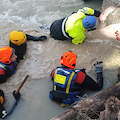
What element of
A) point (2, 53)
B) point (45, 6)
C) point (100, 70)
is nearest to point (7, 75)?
point (2, 53)

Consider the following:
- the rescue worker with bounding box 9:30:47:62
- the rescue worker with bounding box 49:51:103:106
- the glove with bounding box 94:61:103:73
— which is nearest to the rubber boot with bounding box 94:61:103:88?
the glove with bounding box 94:61:103:73

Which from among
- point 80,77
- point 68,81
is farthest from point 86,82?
point 68,81

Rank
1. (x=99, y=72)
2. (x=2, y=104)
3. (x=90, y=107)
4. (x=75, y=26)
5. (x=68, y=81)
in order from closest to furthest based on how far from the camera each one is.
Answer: (x=90, y=107) < (x=68, y=81) < (x=2, y=104) < (x=99, y=72) < (x=75, y=26)

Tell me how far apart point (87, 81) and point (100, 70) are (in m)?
0.58

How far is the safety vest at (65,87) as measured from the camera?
2.53 m

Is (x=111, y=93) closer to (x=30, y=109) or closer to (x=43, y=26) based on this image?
(x=30, y=109)

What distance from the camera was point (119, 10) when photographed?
166 inches

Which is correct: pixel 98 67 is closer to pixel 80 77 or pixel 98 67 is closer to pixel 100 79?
pixel 100 79

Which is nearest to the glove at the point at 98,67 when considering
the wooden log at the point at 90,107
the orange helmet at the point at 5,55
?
the wooden log at the point at 90,107

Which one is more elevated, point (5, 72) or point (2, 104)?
point (5, 72)

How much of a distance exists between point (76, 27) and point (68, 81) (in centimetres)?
150

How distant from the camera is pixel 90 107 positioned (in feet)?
5.97

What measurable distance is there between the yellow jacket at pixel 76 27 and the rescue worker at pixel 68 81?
1163 millimetres

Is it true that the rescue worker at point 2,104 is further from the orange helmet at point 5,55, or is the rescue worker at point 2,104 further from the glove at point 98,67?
the glove at point 98,67
